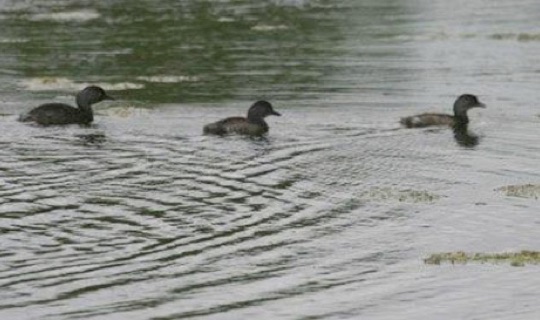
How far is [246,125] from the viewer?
31.8 meters

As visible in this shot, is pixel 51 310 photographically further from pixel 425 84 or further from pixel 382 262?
pixel 425 84

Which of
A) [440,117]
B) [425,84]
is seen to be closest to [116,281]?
[440,117]

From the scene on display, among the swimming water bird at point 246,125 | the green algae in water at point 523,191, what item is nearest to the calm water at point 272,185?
the green algae in water at point 523,191

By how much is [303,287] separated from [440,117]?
52.0 feet

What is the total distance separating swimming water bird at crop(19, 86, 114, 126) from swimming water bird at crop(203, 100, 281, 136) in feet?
12.8

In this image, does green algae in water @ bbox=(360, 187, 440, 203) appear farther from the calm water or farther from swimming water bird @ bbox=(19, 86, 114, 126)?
swimming water bird @ bbox=(19, 86, 114, 126)

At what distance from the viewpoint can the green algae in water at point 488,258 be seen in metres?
19.3

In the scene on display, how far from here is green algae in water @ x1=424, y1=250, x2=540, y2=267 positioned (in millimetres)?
19297

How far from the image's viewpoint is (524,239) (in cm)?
2062

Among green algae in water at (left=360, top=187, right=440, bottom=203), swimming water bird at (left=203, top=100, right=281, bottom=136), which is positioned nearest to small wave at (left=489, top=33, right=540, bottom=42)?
swimming water bird at (left=203, top=100, right=281, bottom=136)

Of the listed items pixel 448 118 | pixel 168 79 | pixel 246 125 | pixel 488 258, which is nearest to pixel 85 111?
pixel 246 125

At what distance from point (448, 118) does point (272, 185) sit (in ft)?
30.4

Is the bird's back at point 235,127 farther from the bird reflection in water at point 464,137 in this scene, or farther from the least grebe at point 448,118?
the bird reflection in water at point 464,137

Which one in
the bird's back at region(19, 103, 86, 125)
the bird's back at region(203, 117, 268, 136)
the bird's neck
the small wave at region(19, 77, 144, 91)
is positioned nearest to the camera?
the bird's back at region(203, 117, 268, 136)
